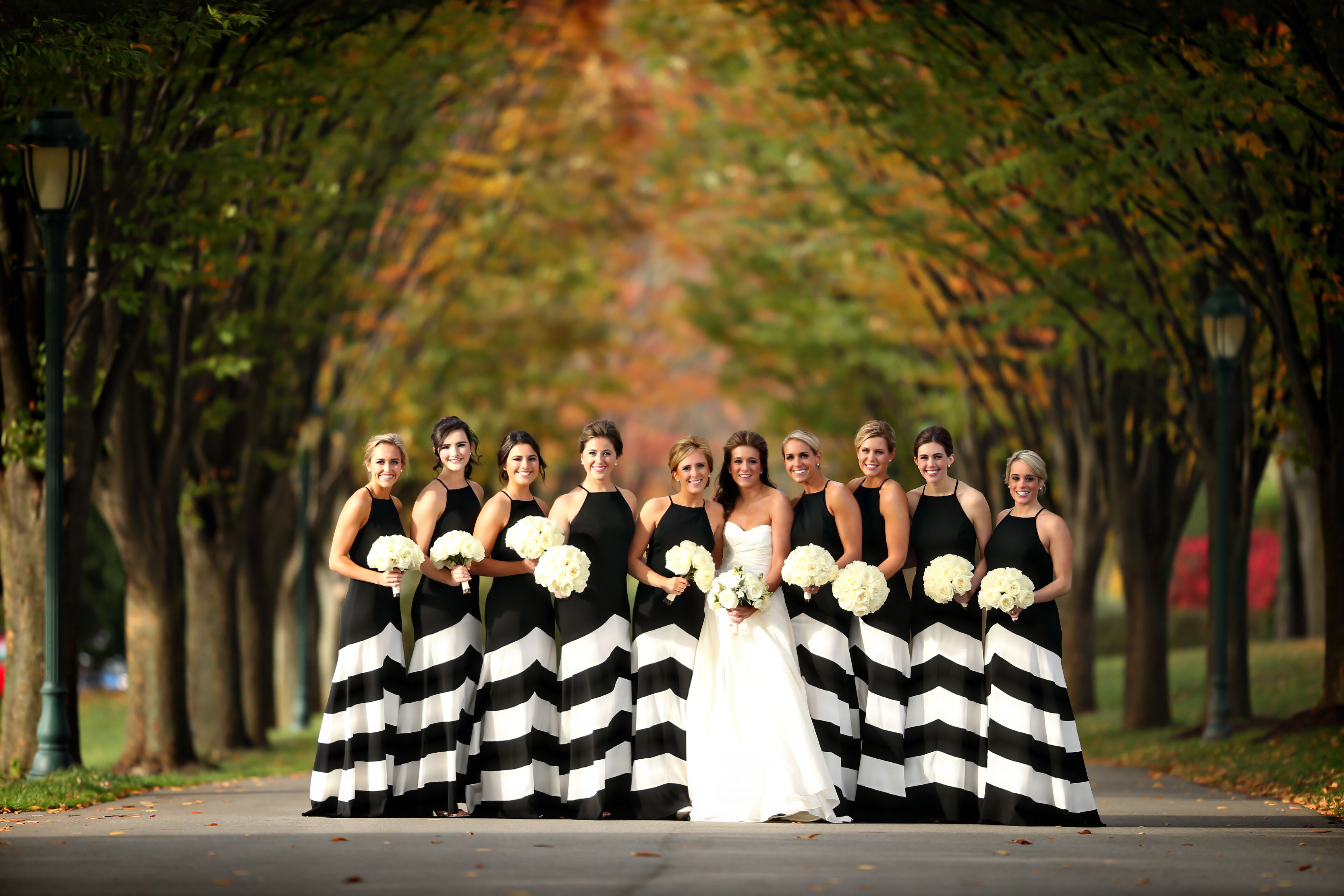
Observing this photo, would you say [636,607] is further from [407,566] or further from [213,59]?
[213,59]

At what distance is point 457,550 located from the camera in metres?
10.1

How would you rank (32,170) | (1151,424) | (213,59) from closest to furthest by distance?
1. (32,170)
2. (213,59)
3. (1151,424)

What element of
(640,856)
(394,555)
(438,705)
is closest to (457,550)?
(394,555)

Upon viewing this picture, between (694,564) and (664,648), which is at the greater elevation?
(694,564)

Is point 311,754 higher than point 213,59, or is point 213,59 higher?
point 213,59

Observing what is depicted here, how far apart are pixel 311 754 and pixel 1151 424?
1116cm

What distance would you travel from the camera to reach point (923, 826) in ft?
32.9

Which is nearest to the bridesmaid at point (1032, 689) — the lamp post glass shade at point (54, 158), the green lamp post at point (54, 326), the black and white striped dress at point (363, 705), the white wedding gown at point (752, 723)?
the white wedding gown at point (752, 723)

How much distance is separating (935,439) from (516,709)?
329cm

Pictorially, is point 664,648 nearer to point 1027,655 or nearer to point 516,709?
point 516,709

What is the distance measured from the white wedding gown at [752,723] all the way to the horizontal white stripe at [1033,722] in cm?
120

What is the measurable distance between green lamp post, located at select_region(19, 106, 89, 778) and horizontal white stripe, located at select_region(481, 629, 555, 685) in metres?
3.93

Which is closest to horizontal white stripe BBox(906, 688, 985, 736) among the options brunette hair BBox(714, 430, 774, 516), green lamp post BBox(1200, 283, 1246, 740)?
brunette hair BBox(714, 430, 774, 516)

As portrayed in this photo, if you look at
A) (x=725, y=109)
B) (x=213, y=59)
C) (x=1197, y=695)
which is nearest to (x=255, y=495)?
(x=213, y=59)
